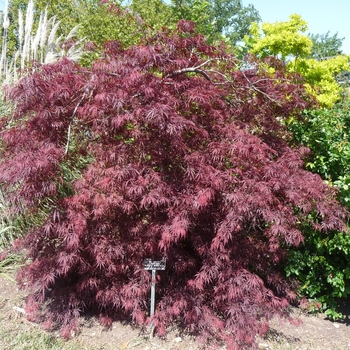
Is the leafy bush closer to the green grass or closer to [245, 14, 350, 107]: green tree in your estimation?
the green grass

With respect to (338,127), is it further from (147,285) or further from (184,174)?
(147,285)

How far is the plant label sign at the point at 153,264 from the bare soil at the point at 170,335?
0.68m

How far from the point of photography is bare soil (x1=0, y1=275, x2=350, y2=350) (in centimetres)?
317

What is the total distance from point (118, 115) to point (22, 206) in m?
1.20

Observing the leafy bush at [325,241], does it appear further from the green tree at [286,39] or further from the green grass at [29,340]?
the green tree at [286,39]

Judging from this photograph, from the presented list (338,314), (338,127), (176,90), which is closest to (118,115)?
(176,90)

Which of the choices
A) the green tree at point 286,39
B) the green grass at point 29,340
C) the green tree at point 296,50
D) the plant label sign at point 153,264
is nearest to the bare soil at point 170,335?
the green grass at point 29,340

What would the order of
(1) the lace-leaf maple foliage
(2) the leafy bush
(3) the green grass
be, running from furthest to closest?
1. (2) the leafy bush
2. (3) the green grass
3. (1) the lace-leaf maple foliage

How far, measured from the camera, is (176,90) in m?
3.16

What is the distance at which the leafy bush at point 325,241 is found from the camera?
357 cm

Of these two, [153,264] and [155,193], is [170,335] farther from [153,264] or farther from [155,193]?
[155,193]

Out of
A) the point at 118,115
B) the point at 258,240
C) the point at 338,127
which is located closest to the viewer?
the point at 118,115

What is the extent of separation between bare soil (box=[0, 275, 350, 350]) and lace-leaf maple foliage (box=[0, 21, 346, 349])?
122mm

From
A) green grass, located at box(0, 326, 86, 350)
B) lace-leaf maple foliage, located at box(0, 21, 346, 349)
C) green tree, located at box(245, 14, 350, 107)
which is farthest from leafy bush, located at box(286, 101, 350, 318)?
green tree, located at box(245, 14, 350, 107)
